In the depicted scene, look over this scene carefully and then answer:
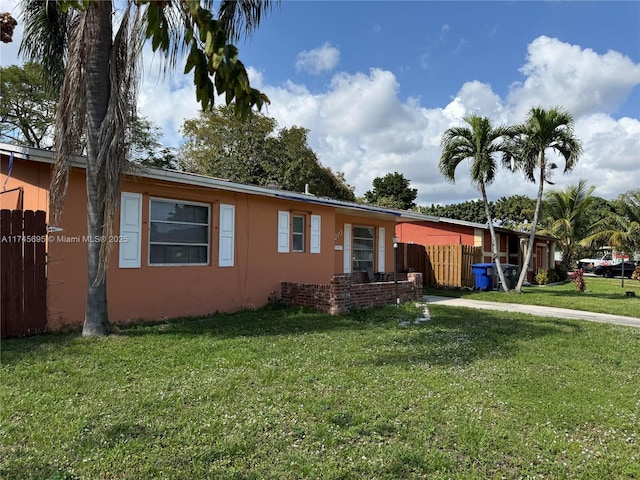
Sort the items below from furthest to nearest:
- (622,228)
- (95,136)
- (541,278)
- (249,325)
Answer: (622,228) → (541,278) → (249,325) → (95,136)

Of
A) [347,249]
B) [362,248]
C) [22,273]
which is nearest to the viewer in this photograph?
[22,273]

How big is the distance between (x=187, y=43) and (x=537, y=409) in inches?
170

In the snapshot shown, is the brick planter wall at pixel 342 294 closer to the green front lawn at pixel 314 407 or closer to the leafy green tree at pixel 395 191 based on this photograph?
the green front lawn at pixel 314 407

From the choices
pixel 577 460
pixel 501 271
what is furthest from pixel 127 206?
pixel 501 271

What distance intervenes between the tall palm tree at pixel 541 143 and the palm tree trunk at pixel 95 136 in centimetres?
1294

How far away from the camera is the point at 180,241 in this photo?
9234 mm

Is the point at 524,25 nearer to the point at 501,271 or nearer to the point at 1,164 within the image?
the point at 501,271

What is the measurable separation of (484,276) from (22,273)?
14681 millimetres

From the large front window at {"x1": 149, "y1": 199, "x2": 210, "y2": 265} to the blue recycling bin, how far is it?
11.2 meters

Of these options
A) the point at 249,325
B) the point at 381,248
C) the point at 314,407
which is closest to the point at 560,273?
the point at 381,248

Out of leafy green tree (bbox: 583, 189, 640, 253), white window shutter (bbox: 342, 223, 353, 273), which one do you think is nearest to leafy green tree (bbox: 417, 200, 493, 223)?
leafy green tree (bbox: 583, 189, 640, 253)

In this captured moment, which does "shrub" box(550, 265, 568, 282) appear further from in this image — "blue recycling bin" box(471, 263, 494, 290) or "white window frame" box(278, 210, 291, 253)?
"white window frame" box(278, 210, 291, 253)

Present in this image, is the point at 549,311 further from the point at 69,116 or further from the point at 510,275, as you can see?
the point at 69,116

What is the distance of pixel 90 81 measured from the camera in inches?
266
